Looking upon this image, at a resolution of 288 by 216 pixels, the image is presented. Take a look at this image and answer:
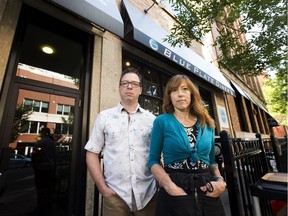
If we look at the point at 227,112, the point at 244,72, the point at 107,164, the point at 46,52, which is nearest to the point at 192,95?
the point at 107,164

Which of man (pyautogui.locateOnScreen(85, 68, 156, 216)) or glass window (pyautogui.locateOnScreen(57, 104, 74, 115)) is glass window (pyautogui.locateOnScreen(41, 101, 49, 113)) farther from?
man (pyautogui.locateOnScreen(85, 68, 156, 216))

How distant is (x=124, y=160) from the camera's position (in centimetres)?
163

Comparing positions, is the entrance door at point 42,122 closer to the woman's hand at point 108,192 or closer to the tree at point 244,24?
the woman's hand at point 108,192

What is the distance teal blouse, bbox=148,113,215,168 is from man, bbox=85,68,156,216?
1.05 ft

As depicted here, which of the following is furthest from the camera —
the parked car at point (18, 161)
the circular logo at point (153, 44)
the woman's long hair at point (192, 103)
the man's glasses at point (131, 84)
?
the circular logo at point (153, 44)

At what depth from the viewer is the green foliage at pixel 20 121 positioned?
2.42 m

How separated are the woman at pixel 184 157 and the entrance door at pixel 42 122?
201 cm

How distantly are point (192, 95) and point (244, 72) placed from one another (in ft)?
8.47

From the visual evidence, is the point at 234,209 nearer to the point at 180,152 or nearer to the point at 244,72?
the point at 180,152

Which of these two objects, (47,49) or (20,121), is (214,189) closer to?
(20,121)

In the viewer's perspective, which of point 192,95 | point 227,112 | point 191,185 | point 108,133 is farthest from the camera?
point 227,112

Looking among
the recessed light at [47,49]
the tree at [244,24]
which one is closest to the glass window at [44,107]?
the recessed light at [47,49]

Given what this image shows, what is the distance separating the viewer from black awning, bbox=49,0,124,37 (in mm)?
2428

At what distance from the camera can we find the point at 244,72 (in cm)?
349
